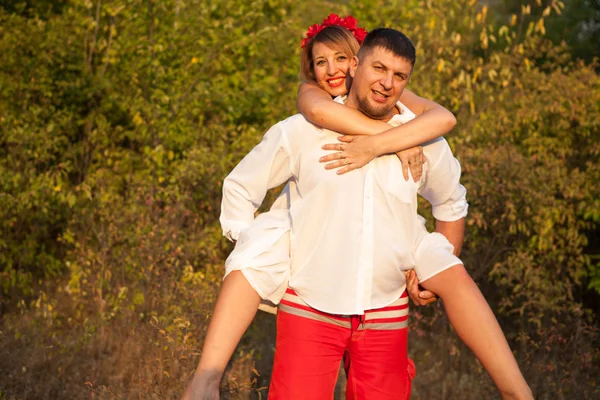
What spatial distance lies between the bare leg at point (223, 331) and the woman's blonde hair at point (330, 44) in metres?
1.34

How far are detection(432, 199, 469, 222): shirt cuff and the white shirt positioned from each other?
209mm


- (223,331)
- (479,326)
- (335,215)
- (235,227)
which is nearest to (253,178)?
(235,227)

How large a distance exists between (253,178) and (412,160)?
0.60 meters

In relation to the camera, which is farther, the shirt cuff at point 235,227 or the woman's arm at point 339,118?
the shirt cuff at point 235,227

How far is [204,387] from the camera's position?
286cm

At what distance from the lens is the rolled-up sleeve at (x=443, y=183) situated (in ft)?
10.3

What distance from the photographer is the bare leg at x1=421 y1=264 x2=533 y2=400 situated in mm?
3025

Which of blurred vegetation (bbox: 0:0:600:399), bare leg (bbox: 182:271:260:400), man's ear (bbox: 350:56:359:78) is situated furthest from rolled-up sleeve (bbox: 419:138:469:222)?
blurred vegetation (bbox: 0:0:600:399)

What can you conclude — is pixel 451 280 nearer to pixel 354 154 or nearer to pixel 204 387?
pixel 354 154

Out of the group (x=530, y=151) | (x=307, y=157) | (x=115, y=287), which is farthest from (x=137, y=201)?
(x=307, y=157)

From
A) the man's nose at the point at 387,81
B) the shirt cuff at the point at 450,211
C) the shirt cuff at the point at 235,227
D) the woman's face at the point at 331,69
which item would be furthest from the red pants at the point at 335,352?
the woman's face at the point at 331,69

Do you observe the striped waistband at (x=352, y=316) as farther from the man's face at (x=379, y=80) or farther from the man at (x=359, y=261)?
the man's face at (x=379, y=80)

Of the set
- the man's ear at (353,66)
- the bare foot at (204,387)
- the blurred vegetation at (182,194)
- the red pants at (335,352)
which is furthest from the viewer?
the blurred vegetation at (182,194)

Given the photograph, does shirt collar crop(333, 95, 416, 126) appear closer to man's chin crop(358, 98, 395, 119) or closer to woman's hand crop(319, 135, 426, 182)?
man's chin crop(358, 98, 395, 119)
